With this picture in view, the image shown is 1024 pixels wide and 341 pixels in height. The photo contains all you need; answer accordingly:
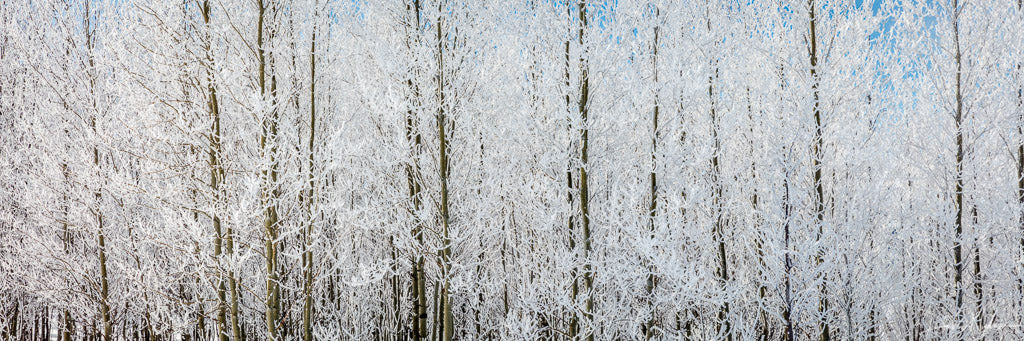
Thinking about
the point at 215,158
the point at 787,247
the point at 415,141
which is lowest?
the point at 787,247

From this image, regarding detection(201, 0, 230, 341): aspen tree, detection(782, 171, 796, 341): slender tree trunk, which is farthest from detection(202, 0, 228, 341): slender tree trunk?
detection(782, 171, 796, 341): slender tree trunk

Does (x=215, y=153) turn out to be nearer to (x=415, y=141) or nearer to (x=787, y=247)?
(x=415, y=141)

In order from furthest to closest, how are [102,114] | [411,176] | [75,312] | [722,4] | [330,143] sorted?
[722,4] < [75,312] < [102,114] < [411,176] < [330,143]

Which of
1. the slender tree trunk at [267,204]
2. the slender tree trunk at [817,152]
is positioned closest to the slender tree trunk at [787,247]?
the slender tree trunk at [817,152]

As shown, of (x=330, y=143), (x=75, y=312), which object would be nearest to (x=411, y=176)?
(x=330, y=143)

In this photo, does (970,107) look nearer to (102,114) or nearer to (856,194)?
(856,194)

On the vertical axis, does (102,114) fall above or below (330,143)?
above

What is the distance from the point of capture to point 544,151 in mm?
5703

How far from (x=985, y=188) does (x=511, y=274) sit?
21.4 ft

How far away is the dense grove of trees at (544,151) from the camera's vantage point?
213 inches

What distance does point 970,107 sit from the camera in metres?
6.73

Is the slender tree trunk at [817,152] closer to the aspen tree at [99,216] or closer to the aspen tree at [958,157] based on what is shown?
the aspen tree at [958,157]

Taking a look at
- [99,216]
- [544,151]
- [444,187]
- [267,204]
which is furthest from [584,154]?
[99,216]

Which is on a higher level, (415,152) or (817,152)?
(415,152)
